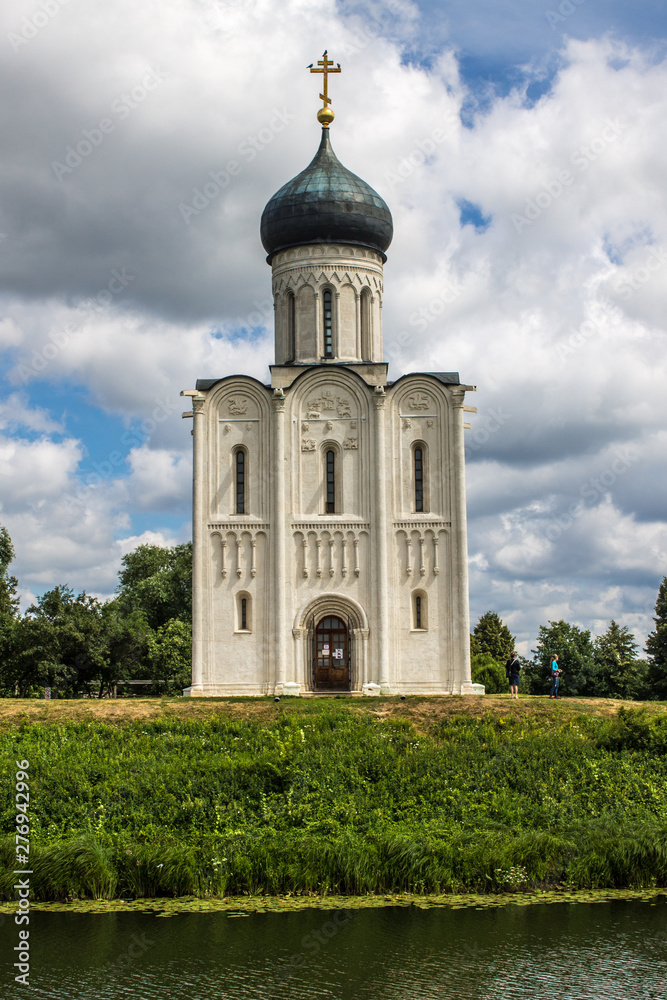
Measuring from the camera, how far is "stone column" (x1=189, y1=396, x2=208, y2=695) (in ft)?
86.2

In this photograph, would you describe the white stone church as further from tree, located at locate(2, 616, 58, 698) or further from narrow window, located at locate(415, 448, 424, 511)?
tree, located at locate(2, 616, 58, 698)

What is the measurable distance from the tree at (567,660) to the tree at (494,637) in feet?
29.1

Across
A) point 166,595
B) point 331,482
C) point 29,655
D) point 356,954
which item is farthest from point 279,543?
point 166,595

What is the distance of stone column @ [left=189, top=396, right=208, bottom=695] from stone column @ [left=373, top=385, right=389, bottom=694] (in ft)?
13.9

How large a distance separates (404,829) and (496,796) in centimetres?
202

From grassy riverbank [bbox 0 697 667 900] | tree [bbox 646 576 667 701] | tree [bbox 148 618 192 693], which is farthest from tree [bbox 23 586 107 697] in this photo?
tree [bbox 646 576 667 701]

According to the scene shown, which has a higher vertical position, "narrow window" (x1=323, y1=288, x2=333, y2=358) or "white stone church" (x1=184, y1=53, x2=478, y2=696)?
"narrow window" (x1=323, y1=288, x2=333, y2=358)

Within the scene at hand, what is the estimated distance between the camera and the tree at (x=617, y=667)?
123ft

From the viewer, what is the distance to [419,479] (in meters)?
27.2

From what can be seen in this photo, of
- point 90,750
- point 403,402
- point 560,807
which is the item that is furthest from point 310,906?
point 403,402

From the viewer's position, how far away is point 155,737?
20406 mm

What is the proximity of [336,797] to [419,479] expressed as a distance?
36.3ft

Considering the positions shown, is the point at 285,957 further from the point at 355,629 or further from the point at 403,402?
the point at 403,402

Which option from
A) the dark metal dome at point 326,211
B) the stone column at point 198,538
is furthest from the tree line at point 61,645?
the dark metal dome at point 326,211
